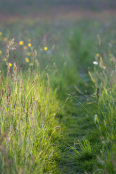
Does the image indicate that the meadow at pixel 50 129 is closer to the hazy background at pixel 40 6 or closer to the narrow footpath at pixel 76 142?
the narrow footpath at pixel 76 142

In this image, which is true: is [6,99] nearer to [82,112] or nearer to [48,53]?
[82,112]

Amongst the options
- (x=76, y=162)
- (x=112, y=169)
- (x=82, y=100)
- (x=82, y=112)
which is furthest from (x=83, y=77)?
(x=112, y=169)

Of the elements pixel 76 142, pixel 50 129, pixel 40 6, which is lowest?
pixel 76 142

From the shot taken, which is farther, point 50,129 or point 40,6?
point 40,6

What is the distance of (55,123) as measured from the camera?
2904mm

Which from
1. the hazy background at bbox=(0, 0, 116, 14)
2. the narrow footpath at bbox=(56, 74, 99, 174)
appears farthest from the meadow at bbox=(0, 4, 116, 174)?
the hazy background at bbox=(0, 0, 116, 14)

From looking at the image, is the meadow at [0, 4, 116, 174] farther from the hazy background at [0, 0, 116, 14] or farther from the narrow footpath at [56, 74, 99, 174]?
the hazy background at [0, 0, 116, 14]

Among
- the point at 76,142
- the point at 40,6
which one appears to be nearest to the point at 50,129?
the point at 76,142

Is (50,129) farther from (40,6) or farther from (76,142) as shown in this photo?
(40,6)

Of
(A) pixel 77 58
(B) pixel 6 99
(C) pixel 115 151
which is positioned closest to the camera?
(C) pixel 115 151

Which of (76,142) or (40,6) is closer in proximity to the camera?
(76,142)

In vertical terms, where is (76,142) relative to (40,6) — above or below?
below

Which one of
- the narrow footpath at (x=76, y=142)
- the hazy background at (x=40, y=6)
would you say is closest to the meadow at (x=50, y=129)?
the narrow footpath at (x=76, y=142)

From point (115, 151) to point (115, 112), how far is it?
73 centimetres
